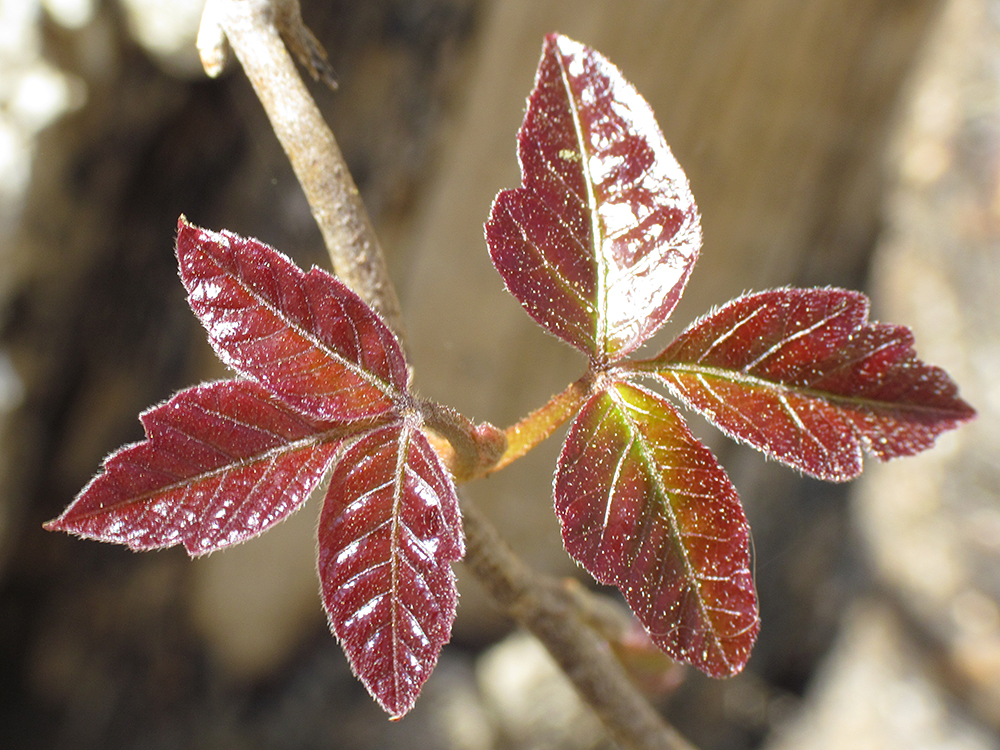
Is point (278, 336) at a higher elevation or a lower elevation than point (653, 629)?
higher

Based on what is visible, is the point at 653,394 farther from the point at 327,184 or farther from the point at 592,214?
the point at 327,184

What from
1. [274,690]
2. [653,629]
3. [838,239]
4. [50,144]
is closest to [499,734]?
[274,690]

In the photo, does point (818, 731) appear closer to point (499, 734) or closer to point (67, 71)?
point (499, 734)

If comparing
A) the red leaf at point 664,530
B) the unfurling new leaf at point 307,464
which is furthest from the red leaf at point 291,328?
the red leaf at point 664,530

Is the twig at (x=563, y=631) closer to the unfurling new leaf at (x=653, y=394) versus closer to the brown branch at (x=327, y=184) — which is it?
the brown branch at (x=327, y=184)

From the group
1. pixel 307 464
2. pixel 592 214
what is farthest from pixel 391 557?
pixel 592 214

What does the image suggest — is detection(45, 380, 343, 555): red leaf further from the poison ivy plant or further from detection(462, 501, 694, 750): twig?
detection(462, 501, 694, 750): twig

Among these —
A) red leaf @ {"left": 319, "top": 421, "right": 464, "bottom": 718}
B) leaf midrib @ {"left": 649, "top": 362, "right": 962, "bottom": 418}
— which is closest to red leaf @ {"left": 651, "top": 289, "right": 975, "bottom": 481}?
leaf midrib @ {"left": 649, "top": 362, "right": 962, "bottom": 418}
